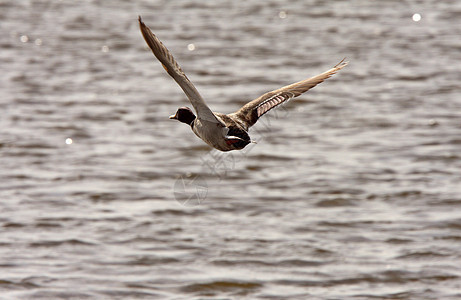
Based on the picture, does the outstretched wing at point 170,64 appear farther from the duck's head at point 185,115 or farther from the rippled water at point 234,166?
the rippled water at point 234,166

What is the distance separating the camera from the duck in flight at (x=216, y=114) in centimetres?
461

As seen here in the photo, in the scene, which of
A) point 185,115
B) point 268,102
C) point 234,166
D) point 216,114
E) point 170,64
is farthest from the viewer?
point 234,166

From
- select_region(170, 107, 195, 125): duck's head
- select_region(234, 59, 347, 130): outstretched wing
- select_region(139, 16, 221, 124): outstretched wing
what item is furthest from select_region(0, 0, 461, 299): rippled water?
select_region(139, 16, 221, 124): outstretched wing

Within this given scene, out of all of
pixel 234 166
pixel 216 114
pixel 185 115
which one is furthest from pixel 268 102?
pixel 234 166

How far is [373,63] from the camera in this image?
2252 cm

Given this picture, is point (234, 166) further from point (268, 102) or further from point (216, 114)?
point (216, 114)

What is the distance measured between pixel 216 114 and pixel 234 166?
1019 centimetres

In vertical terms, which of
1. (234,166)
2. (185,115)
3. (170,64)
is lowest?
(234,166)

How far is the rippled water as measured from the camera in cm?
1240

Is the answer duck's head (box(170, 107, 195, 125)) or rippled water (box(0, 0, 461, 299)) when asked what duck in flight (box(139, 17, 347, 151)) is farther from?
rippled water (box(0, 0, 461, 299))

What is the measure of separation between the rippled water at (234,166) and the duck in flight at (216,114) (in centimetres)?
17

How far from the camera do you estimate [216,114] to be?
513 cm

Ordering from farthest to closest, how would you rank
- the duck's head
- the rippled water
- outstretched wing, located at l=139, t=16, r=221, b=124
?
1. the rippled water
2. the duck's head
3. outstretched wing, located at l=139, t=16, r=221, b=124

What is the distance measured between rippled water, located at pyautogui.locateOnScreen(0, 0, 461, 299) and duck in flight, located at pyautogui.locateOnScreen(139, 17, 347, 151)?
6.5 inches
